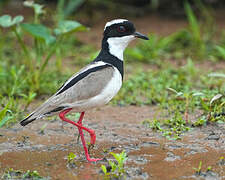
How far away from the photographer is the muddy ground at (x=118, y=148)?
4.10 meters

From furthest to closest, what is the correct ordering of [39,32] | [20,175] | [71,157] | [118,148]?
[39,32] < [118,148] < [71,157] < [20,175]

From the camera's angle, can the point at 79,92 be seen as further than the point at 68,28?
No

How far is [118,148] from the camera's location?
15.6 feet

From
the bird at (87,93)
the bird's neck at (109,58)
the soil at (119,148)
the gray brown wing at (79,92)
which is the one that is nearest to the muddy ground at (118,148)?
the soil at (119,148)

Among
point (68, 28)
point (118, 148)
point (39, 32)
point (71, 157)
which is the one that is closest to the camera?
point (71, 157)

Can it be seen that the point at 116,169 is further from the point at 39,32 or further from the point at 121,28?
the point at 39,32

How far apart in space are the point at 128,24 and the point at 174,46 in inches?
159

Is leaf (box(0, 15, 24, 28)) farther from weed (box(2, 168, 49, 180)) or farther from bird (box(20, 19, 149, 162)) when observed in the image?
weed (box(2, 168, 49, 180))

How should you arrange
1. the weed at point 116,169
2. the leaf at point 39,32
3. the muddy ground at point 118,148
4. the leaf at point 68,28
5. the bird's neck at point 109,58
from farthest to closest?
the leaf at point 39,32 < the leaf at point 68,28 < the bird's neck at point 109,58 < the muddy ground at point 118,148 < the weed at point 116,169

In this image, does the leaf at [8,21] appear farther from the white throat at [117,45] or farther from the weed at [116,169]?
the weed at [116,169]

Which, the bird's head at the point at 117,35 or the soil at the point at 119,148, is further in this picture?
the bird's head at the point at 117,35

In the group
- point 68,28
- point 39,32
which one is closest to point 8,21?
point 39,32

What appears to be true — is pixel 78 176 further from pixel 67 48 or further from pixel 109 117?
pixel 67 48

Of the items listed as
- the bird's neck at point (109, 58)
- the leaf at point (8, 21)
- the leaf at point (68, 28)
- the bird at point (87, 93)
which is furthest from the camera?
the leaf at point (68, 28)
